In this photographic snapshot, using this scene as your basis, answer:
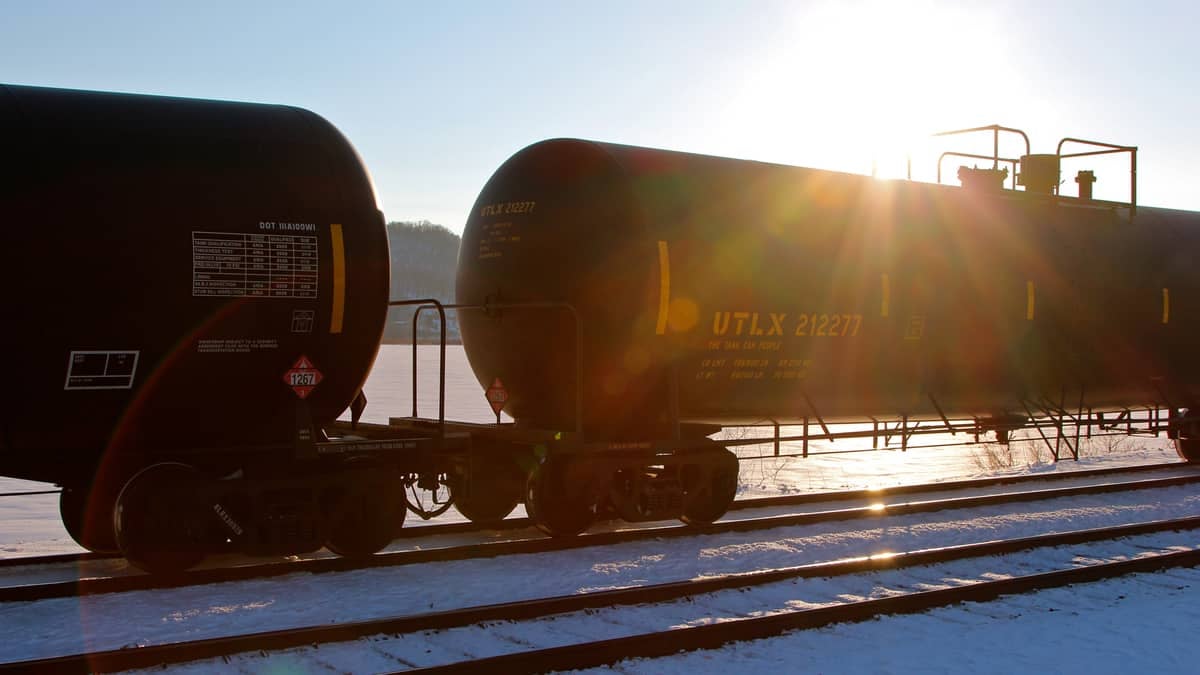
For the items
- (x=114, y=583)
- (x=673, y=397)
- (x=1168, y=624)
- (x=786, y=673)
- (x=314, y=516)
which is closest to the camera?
(x=786, y=673)

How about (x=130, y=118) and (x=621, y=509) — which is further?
(x=621, y=509)

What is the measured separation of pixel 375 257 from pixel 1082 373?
33.5 ft

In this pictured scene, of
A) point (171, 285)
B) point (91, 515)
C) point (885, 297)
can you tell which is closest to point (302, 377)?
point (171, 285)

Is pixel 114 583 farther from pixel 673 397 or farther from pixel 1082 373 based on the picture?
pixel 1082 373

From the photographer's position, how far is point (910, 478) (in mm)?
18156

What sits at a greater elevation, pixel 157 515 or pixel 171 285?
pixel 171 285

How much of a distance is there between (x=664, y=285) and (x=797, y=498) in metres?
4.83

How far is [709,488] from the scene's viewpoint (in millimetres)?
11695

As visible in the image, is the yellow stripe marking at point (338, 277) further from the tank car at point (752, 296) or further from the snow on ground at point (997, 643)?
the snow on ground at point (997, 643)

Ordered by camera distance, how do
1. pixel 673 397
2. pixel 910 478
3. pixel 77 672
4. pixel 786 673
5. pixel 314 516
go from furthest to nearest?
pixel 910 478, pixel 673 397, pixel 314 516, pixel 786 673, pixel 77 672

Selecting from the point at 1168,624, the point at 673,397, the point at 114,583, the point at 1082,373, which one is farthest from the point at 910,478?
the point at 114,583

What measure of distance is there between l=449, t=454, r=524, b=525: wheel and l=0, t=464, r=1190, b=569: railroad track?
0.21 meters

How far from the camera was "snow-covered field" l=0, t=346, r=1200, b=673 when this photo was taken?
7.05 m

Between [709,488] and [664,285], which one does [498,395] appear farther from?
[709,488]
